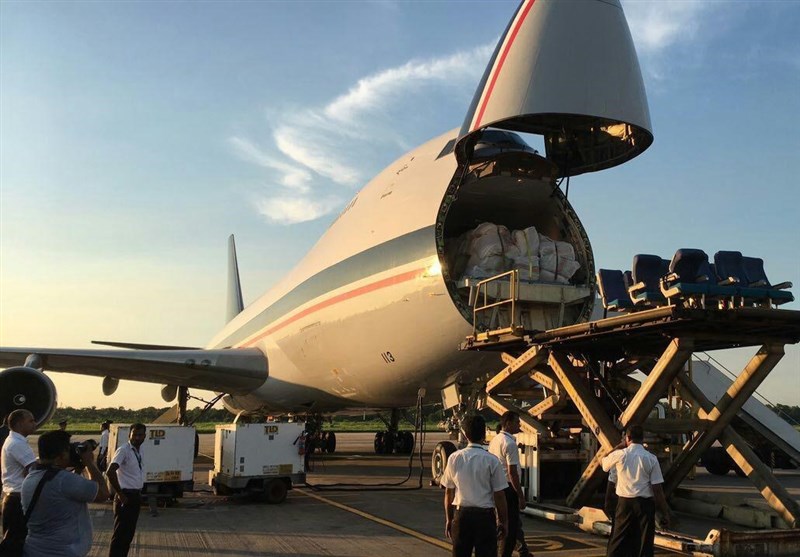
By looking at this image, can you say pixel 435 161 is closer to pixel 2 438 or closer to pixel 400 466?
pixel 2 438

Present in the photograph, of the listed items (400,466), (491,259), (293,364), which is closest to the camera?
(491,259)

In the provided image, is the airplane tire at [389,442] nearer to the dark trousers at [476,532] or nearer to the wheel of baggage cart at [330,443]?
the wheel of baggage cart at [330,443]

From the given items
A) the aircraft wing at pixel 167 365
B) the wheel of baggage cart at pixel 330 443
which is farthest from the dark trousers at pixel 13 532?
the wheel of baggage cart at pixel 330 443

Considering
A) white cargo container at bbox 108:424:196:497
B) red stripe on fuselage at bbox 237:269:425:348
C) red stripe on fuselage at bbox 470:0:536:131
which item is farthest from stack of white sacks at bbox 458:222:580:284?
white cargo container at bbox 108:424:196:497

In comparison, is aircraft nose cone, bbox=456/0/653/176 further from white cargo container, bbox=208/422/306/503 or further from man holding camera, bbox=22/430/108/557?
man holding camera, bbox=22/430/108/557

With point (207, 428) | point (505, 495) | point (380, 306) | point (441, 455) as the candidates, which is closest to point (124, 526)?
point (505, 495)

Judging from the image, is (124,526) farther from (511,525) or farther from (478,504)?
(511,525)

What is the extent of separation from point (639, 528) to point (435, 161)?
6941mm

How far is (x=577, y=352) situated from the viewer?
33.1 feet

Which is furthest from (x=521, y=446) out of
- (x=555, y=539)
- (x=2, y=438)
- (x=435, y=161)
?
(x=2, y=438)

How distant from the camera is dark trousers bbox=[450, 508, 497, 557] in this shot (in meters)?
5.03

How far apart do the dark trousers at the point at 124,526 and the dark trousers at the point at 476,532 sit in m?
2.87

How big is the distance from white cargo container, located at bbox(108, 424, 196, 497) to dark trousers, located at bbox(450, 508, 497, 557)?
712 centimetres

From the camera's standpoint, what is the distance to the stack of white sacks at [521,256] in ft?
35.1
